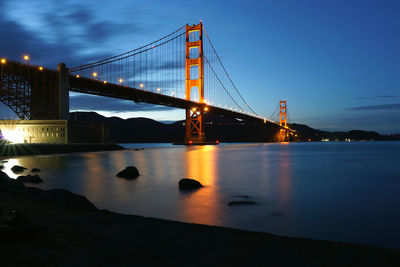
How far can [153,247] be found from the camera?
12.1 ft

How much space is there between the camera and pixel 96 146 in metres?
42.2

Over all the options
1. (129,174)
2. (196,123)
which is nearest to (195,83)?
(196,123)

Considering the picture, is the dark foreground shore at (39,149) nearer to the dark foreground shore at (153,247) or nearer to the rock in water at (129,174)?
the rock in water at (129,174)

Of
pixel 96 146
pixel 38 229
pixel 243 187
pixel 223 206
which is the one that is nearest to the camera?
pixel 38 229

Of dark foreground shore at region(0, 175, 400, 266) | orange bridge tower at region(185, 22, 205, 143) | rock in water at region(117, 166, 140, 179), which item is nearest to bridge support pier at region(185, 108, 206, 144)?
orange bridge tower at region(185, 22, 205, 143)

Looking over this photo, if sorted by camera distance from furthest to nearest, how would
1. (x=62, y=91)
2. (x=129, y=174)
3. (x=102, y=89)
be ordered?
1. (x=102, y=89)
2. (x=62, y=91)
3. (x=129, y=174)

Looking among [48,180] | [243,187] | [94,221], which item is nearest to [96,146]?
[48,180]

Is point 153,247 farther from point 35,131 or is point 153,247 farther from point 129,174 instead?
Answer: point 35,131

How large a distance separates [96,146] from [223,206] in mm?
36752

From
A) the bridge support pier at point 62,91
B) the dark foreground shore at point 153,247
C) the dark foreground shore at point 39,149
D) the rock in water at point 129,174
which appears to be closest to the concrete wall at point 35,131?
the dark foreground shore at point 39,149

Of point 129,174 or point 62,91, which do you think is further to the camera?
point 62,91

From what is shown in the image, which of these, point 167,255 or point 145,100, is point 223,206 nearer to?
point 167,255

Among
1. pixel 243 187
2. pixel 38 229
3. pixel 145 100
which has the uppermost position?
pixel 145 100

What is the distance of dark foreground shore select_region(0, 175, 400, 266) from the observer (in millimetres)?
3229
